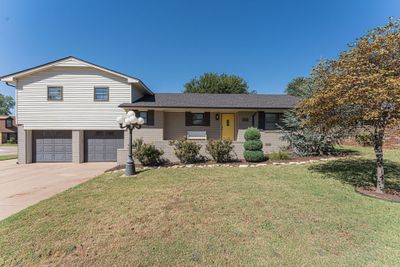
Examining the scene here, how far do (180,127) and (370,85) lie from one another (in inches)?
403

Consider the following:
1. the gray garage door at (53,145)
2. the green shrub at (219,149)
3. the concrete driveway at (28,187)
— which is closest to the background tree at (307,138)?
the green shrub at (219,149)

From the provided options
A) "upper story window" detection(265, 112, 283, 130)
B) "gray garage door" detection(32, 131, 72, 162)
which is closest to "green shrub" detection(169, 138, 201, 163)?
"upper story window" detection(265, 112, 283, 130)

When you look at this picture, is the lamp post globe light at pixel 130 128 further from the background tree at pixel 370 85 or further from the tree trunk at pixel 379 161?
the tree trunk at pixel 379 161

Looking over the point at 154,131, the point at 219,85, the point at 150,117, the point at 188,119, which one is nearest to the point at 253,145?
the point at 188,119

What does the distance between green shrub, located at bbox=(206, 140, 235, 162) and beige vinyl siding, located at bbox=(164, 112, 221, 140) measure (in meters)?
3.38

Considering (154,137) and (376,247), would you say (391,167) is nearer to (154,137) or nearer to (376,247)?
(376,247)

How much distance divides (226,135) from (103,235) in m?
10.6

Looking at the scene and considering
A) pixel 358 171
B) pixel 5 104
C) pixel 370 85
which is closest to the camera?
pixel 370 85

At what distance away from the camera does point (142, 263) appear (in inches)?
97.6

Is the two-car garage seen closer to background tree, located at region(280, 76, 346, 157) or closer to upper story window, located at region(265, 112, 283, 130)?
upper story window, located at region(265, 112, 283, 130)

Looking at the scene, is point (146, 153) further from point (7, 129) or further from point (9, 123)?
point (9, 123)

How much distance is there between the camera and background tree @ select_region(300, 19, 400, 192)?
4.34 meters

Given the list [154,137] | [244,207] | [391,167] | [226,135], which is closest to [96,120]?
[154,137]

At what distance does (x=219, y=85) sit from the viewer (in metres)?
30.5
